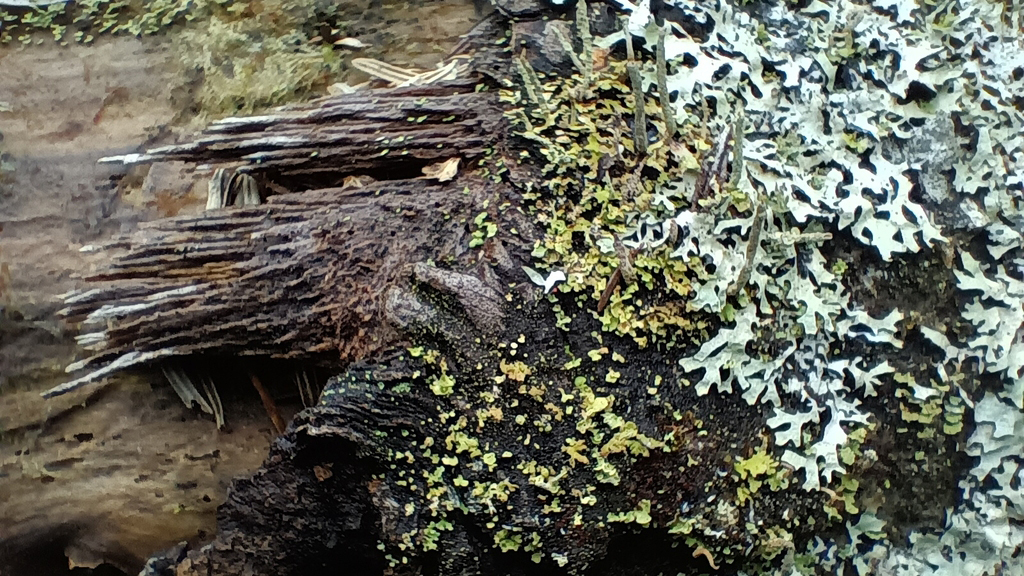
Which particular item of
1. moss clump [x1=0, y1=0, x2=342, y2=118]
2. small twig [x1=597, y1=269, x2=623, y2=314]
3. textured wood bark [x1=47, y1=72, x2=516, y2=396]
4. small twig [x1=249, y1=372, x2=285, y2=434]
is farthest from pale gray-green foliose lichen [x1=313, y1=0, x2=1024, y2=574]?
moss clump [x1=0, y1=0, x2=342, y2=118]

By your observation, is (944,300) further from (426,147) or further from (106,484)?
(106,484)

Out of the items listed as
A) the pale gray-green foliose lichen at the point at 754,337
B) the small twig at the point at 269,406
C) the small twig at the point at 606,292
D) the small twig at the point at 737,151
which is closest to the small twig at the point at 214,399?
the small twig at the point at 269,406

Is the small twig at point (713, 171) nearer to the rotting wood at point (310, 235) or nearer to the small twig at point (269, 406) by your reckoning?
the rotting wood at point (310, 235)

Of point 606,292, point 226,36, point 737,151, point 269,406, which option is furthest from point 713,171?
point 226,36

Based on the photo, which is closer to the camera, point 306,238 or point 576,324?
point 576,324

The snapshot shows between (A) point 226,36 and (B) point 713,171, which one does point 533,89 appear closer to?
(B) point 713,171

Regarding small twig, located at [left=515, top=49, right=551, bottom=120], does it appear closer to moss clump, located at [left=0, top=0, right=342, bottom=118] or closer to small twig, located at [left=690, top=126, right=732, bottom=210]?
small twig, located at [left=690, top=126, right=732, bottom=210]

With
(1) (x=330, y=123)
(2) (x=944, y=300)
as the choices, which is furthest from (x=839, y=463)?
(1) (x=330, y=123)
